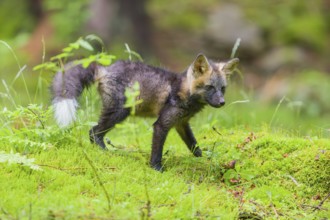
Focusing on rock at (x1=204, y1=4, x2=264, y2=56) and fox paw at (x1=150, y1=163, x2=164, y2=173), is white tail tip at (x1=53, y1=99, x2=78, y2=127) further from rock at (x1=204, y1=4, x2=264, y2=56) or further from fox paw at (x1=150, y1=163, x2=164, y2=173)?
rock at (x1=204, y1=4, x2=264, y2=56)

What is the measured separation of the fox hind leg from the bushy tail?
0.44 metres

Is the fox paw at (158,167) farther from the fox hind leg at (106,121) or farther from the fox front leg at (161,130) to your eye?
the fox hind leg at (106,121)

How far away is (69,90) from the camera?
20.3 feet

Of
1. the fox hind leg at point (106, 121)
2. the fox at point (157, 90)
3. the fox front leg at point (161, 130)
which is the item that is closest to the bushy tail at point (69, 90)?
the fox at point (157, 90)

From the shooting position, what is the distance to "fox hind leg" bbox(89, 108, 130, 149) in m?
6.39

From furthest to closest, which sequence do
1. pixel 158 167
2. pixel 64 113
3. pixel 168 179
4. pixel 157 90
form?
pixel 157 90 < pixel 158 167 < pixel 64 113 < pixel 168 179

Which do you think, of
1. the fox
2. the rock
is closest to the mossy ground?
the fox

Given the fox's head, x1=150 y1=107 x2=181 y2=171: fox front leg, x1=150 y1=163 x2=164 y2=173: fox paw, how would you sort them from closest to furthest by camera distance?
x1=150 y1=163 x2=164 y2=173: fox paw, x1=150 y1=107 x2=181 y2=171: fox front leg, the fox's head

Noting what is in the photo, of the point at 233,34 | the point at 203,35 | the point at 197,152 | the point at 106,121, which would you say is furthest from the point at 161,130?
the point at 203,35

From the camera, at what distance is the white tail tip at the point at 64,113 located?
5590mm

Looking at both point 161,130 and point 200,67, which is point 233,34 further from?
point 161,130

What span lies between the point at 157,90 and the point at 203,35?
37.0ft

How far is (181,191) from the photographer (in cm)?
511

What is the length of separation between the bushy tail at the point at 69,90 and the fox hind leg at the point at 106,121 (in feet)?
1.45
